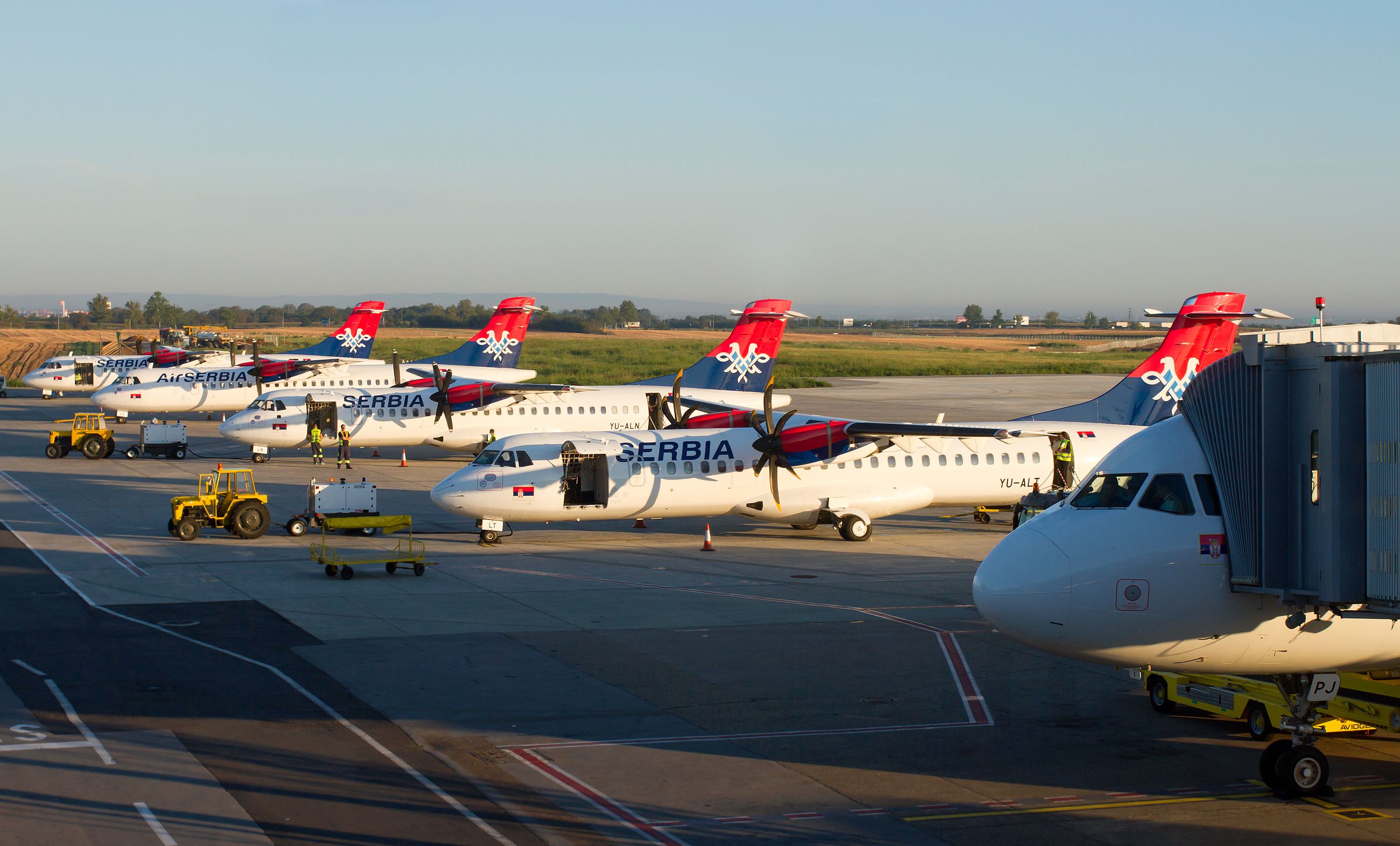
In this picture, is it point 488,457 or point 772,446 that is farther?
point 488,457

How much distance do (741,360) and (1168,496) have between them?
111 ft

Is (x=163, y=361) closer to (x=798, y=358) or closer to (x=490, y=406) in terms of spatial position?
(x=490, y=406)

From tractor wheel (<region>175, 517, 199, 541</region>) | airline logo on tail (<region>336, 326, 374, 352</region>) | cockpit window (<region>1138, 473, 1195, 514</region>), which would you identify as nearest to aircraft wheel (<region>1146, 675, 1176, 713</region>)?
cockpit window (<region>1138, 473, 1195, 514</region>)

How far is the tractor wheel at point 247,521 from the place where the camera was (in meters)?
31.2

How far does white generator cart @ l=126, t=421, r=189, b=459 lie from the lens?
4909 centimetres

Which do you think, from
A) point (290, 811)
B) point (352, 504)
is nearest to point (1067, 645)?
point (290, 811)

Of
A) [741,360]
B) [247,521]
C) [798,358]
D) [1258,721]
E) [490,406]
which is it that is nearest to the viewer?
[1258,721]

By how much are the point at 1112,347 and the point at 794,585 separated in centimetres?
16129

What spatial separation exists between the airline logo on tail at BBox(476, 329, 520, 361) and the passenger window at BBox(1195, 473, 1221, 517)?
4967 centimetres

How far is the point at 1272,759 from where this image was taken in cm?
1345

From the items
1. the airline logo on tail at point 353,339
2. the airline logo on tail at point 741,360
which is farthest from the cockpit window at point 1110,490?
the airline logo on tail at point 353,339

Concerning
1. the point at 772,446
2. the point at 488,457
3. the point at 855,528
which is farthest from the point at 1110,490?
the point at 488,457

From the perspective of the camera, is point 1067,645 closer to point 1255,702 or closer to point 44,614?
point 1255,702

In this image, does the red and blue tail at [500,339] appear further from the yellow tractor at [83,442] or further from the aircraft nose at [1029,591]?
the aircraft nose at [1029,591]
